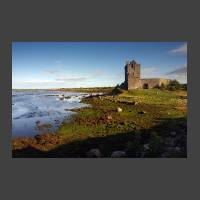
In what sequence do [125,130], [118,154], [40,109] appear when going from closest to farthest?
1. [118,154]
2. [125,130]
3. [40,109]

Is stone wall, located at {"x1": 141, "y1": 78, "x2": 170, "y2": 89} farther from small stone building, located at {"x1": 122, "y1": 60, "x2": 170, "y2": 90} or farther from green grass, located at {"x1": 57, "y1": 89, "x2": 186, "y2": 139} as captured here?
green grass, located at {"x1": 57, "y1": 89, "x2": 186, "y2": 139}

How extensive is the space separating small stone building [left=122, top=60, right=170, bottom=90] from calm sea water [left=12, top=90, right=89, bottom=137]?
3.97 feet

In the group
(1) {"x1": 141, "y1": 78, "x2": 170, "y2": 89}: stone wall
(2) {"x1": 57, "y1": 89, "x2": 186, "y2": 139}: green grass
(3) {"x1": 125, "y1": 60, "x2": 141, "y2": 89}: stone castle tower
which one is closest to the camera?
(2) {"x1": 57, "y1": 89, "x2": 186, "y2": 139}: green grass

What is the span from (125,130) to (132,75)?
1.43 metres

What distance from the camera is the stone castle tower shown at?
11672 millimetres

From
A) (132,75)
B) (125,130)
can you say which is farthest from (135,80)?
(125,130)

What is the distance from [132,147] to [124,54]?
238 centimetres

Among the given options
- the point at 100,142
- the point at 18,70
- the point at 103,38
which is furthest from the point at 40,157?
the point at 103,38

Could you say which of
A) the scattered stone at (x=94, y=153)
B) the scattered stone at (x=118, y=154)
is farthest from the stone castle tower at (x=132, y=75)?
the scattered stone at (x=94, y=153)

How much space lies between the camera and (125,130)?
1155 centimetres

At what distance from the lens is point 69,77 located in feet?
39.4

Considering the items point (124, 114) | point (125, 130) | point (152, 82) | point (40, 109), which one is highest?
point (152, 82)

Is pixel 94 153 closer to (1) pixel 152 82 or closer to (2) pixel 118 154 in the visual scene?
(2) pixel 118 154

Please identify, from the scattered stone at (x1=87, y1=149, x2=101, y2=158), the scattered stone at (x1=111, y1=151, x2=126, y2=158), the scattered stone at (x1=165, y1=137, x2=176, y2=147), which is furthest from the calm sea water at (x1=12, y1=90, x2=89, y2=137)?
the scattered stone at (x1=165, y1=137, x2=176, y2=147)
